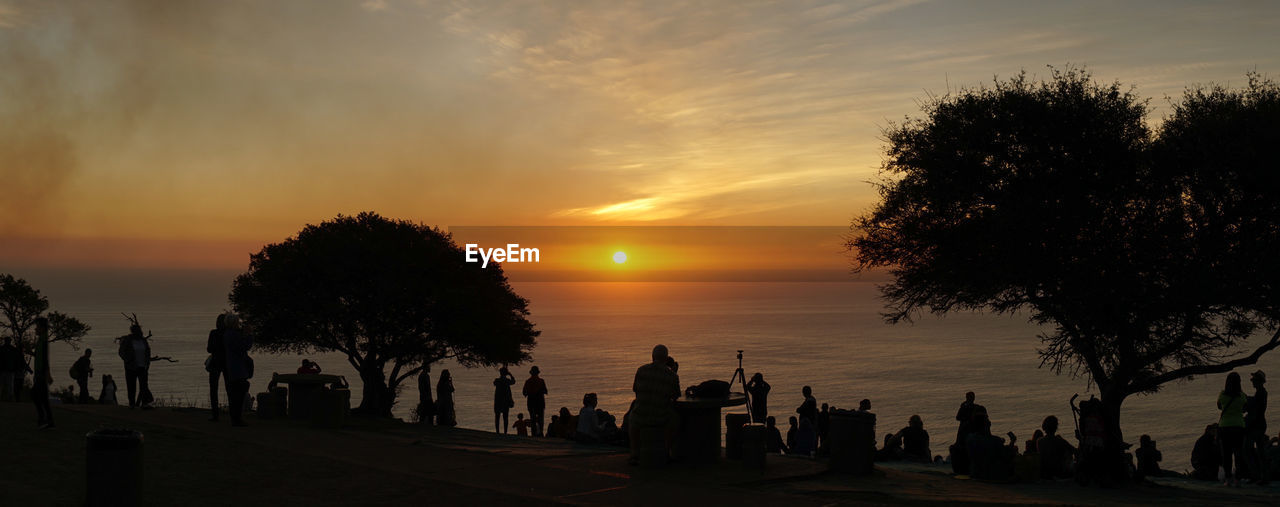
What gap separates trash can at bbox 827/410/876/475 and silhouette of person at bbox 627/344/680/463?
7.13 feet

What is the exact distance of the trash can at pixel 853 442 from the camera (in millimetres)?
11484

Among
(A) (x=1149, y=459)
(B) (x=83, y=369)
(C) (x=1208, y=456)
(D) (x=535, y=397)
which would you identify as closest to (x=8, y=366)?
(B) (x=83, y=369)

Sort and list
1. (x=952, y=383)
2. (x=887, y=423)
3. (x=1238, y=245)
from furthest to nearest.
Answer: (x=952, y=383)
(x=887, y=423)
(x=1238, y=245)

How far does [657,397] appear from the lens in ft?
37.7

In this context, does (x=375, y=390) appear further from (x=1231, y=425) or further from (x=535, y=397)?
(x=1231, y=425)

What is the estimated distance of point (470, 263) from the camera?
1576 inches

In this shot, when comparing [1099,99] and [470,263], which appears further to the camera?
[470,263]

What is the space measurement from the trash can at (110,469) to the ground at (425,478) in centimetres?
89

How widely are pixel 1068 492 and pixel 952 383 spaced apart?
10844 centimetres

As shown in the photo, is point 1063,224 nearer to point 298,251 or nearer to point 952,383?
point 298,251

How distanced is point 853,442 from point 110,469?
8.52m

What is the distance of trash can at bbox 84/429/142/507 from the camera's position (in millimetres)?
7988

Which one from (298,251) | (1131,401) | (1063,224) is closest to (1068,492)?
(1063,224)

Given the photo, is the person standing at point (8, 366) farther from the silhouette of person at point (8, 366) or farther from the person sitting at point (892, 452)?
the person sitting at point (892, 452)
